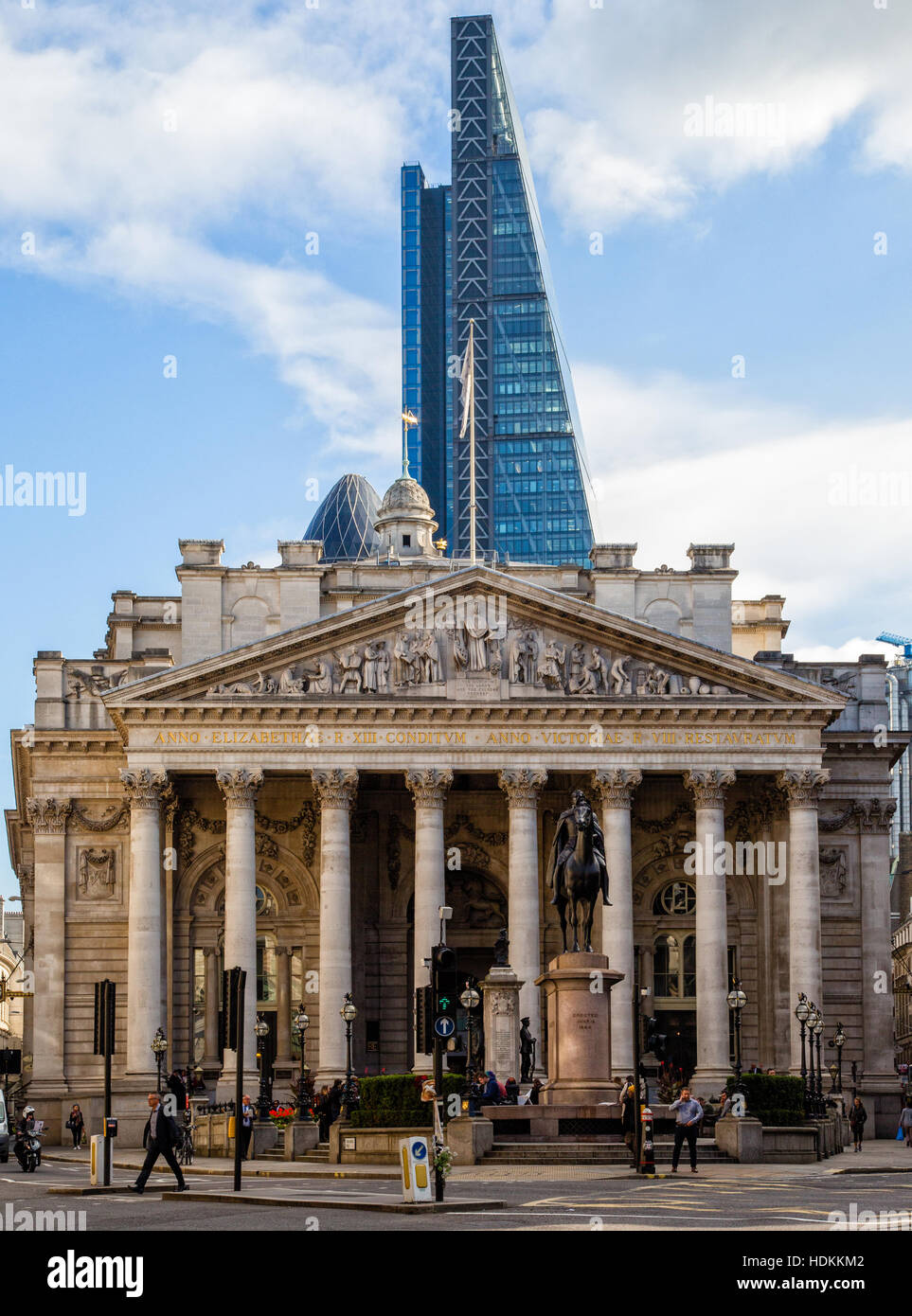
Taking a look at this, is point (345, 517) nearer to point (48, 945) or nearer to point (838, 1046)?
point (48, 945)

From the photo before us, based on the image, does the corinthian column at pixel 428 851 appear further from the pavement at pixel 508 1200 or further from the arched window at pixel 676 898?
the pavement at pixel 508 1200

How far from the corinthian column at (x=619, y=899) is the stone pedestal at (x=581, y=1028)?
77.7ft

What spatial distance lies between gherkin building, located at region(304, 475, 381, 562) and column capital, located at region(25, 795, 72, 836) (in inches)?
3863

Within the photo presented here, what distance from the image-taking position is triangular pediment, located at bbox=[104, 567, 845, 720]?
75062 millimetres

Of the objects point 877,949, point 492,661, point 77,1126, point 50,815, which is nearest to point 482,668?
point 492,661

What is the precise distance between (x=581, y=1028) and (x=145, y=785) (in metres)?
28.2

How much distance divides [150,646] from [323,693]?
1182 cm

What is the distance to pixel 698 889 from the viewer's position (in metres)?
75.9

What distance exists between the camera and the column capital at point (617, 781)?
7569 centimetres

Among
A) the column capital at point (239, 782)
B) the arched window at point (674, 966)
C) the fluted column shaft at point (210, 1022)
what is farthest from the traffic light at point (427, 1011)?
the arched window at point (674, 966)

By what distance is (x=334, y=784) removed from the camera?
7525 centimetres

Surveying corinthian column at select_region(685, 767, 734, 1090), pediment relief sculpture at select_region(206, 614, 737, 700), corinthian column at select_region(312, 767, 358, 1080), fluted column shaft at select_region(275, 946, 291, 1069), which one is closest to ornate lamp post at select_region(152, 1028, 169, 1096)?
corinthian column at select_region(312, 767, 358, 1080)

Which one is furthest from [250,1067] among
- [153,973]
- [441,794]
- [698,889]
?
[698,889]

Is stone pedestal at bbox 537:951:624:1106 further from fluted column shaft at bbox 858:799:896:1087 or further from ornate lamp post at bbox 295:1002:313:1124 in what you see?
fluted column shaft at bbox 858:799:896:1087
